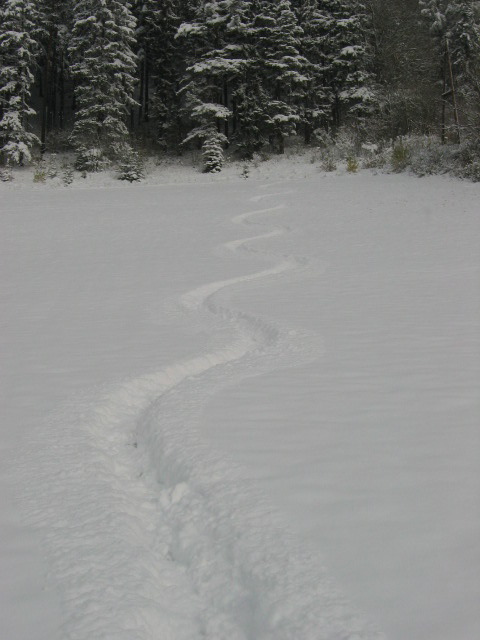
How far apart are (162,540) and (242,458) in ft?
2.32

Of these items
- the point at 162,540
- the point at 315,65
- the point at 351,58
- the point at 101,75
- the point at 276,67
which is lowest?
the point at 162,540

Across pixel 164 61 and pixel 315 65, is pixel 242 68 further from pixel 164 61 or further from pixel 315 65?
pixel 164 61

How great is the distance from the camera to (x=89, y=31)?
92.0ft

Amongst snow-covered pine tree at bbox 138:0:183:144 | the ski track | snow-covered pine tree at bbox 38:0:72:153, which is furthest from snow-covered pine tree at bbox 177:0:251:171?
the ski track

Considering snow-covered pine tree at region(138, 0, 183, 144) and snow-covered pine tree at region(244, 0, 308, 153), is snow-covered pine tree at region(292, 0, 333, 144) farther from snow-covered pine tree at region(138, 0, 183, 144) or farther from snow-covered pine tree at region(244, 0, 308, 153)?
snow-covered pine tree at region(138, 0, 183, 144)

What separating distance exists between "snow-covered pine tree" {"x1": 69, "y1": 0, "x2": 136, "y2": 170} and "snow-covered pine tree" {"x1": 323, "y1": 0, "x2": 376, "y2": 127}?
38.0 ft

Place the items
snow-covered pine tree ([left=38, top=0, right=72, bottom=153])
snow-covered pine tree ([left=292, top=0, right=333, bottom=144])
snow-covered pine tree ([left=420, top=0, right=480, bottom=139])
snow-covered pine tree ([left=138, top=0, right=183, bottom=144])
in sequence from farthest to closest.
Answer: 1. snow-covered pine tree ([left=138, top=0, right=183, bottom=144])
2. snow-covered pine tree ([left=38, top=0, right=72, bottom=153])
3. snow-covered pine tree ([left=292, top=0, right=333, bottom=144])
4. snow-covered pine tree ([left=420, top=0, right=480, bottom=139])

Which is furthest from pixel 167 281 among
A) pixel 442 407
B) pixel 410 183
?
pixel 410 183

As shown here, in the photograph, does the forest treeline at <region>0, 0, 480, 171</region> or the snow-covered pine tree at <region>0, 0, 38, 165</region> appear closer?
the snow-covered pine tree at <region>0, 0, 38, 165</region>

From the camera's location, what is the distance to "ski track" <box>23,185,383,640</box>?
198 centimetres

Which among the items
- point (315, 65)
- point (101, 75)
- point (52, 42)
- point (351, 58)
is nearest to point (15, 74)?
point (101, 75)

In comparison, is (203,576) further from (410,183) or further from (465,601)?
(410,183)

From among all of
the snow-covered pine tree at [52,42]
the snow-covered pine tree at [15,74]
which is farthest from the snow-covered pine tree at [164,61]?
the snow-covered pine tree at [15,74]

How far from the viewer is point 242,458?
3.09 metres
